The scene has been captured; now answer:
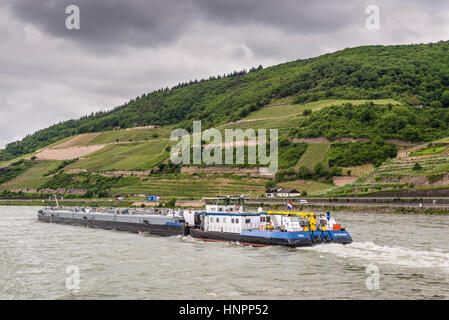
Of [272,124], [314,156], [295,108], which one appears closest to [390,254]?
[314,156]

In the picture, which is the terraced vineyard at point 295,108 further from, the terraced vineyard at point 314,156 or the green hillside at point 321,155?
the terraced vineyard at point 314,156

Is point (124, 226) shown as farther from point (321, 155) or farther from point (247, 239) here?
point (321, 155)

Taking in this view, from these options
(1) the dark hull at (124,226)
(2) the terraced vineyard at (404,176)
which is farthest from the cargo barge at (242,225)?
(2) the terraced vineyard at (404,176)

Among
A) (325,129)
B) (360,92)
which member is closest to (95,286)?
(325,129)

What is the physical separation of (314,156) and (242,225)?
295 feet

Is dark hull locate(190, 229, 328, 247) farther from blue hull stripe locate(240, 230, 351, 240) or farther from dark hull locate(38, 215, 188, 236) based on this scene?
dark hull locate(38, 215, 188, 236)

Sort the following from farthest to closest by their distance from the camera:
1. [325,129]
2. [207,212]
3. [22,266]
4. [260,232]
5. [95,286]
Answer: [325,129] → [207,212] → [260,232] → [22,266] → [95,286]

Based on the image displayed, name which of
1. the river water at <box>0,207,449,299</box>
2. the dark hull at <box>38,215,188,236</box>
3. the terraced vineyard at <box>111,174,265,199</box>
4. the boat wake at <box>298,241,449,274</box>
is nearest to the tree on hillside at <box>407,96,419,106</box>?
the terraced vineyard at <box>111,174,265,199</box>

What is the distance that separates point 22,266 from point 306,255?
20342 mm

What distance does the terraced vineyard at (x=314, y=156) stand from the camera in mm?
126500

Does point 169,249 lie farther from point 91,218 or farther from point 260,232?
point 91,218

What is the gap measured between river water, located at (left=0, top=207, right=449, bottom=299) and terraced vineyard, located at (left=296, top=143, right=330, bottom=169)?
80.4 meters
